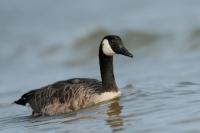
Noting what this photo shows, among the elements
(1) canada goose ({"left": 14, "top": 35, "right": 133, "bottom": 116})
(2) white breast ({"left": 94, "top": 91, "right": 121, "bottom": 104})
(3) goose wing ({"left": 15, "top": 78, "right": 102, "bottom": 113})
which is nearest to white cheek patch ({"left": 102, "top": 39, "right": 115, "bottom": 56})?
(1) canada goose ({"left": 14, "top": 35, "right": 133, "bottom": 116})

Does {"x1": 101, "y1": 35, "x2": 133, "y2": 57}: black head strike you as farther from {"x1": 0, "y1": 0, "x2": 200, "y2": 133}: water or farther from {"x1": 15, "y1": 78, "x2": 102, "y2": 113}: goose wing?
{"x1": 0, "y1": 0, "x2": 200, "y2": 133}: water

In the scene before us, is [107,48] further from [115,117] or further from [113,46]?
[115,117]

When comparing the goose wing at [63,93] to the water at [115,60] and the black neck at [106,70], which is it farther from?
the water at [115,60]

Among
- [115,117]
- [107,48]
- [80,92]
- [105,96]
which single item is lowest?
[115,117]

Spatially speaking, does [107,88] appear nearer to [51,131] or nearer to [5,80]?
[51,131]

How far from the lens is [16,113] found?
57.8 ft

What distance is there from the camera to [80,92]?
55.8 ft

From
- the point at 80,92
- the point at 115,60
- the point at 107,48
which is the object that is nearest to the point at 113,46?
the point at 107,48

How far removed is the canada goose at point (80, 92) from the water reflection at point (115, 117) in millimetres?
446

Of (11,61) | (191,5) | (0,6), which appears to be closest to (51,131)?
(11,61)

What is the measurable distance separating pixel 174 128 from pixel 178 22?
15.8m

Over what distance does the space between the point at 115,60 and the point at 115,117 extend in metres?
10.0

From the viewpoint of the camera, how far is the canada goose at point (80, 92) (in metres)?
16.9

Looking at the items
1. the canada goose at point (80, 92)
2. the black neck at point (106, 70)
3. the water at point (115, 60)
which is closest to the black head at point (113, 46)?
the canada goose at point (80, 92)
